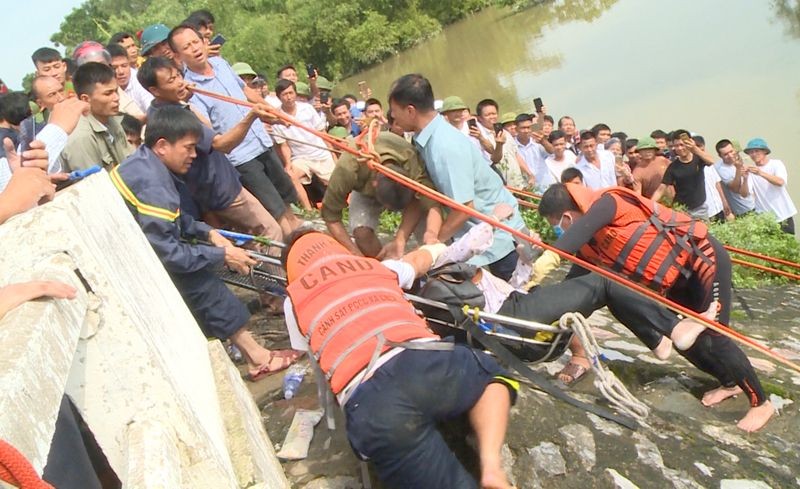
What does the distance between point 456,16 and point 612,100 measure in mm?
19506

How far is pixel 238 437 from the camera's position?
2.34 meters

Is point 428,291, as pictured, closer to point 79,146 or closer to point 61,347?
point 61,347

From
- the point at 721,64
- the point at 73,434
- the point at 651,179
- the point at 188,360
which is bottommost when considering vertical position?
the point at 721,64

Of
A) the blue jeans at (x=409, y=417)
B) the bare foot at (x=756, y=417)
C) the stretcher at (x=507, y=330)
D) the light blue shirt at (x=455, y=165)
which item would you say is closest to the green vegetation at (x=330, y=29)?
the light blue shirt at (x=455, y=165)

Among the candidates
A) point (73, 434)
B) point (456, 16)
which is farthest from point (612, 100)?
point (456, 16)

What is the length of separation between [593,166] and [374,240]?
14.9 feet

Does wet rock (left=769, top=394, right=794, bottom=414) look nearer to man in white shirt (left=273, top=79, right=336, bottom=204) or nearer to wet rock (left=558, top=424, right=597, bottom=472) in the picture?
wet rock (left=558, top=424, right=597, bottom=472)

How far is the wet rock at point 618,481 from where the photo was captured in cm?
270

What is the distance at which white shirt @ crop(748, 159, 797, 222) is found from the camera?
7984 mm

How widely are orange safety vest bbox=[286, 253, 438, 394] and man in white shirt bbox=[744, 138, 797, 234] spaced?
685 centimetres

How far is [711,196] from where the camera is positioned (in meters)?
8.17

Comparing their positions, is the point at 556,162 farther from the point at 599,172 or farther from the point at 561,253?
the point at 561,253

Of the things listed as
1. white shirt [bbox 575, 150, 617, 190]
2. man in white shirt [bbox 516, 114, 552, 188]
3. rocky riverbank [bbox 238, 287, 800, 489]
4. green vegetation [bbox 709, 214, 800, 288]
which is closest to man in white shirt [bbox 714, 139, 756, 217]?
green vegetation [bbox 709, 214, 800, 288]

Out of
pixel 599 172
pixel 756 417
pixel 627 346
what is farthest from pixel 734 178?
pixel 756 417
